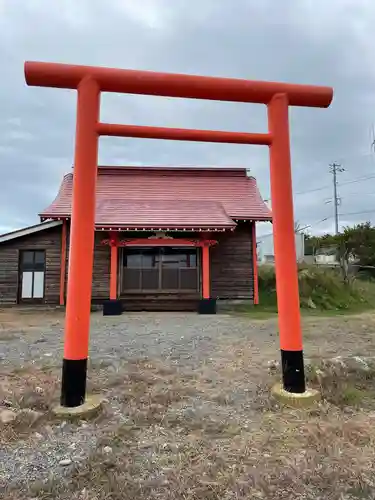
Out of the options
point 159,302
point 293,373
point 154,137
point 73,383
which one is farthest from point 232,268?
point 73,383

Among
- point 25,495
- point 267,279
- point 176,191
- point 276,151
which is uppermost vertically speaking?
point 176,191

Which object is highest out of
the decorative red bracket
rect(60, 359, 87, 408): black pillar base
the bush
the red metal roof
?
the red metal roof

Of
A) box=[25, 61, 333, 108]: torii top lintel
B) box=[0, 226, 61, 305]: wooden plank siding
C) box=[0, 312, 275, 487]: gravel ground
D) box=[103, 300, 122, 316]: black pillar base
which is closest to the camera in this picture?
box=[0, 312, 275, 487]: gravel ground

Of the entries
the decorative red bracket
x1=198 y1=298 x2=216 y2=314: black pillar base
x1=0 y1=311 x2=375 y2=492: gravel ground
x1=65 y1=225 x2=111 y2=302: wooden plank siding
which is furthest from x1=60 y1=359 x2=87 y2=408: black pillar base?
x1=65 y1=225 x2=111 y2=302: wooden plank siding

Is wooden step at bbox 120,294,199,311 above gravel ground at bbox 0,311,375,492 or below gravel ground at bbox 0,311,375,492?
above

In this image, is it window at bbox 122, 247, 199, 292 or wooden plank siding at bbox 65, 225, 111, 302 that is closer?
window at bbox 122, 247, 199, 292

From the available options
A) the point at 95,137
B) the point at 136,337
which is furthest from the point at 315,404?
the point at 136,337

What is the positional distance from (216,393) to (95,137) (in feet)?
8.90

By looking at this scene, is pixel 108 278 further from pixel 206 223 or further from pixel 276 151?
pixel 276 151

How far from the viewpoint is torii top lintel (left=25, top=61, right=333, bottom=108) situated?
327 cm

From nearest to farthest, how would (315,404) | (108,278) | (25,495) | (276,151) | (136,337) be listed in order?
1. (25,495)
2. (315,404)
3. (276,151)
4. (136,337)
5. (108,278)

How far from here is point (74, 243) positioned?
125 inches

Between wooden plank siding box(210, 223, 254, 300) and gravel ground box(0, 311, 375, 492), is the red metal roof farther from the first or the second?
gravel ground box(0, 311, 375, 492)

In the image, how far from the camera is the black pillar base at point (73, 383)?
3.00 meters
